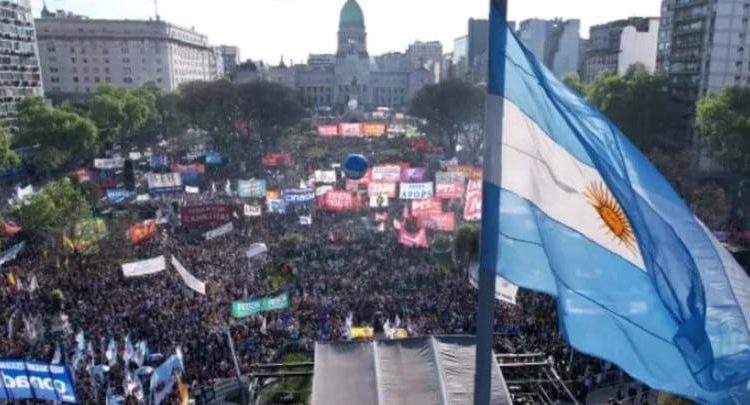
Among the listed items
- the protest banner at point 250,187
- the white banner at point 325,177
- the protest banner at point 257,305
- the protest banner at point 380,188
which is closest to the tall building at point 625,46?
the white banner at point 325,177

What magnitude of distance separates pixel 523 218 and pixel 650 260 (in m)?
1.20

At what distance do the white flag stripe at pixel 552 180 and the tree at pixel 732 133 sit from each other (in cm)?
3610

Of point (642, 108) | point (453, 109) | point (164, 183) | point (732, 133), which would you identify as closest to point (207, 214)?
point (164, 183)

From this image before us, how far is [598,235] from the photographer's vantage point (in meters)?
6.12

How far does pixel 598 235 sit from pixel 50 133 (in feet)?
170

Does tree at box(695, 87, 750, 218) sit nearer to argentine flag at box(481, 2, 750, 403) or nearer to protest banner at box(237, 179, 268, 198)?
protest banner at box(237, 179, 268, 198)

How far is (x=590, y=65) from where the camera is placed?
290 ft

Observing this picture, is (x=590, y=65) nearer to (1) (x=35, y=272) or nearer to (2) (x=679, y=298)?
(1) (x=35, y=272)

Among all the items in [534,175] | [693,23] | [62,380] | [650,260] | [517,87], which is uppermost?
[693,23]

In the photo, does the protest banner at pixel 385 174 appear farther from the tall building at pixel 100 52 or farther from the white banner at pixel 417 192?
the tall building at pixel 100 52

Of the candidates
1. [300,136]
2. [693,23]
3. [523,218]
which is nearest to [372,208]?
[523,218]

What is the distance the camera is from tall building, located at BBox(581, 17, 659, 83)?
7769cm

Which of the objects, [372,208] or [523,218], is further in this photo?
[372,208]

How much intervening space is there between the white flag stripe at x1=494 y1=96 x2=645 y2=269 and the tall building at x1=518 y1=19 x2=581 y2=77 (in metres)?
100.0
